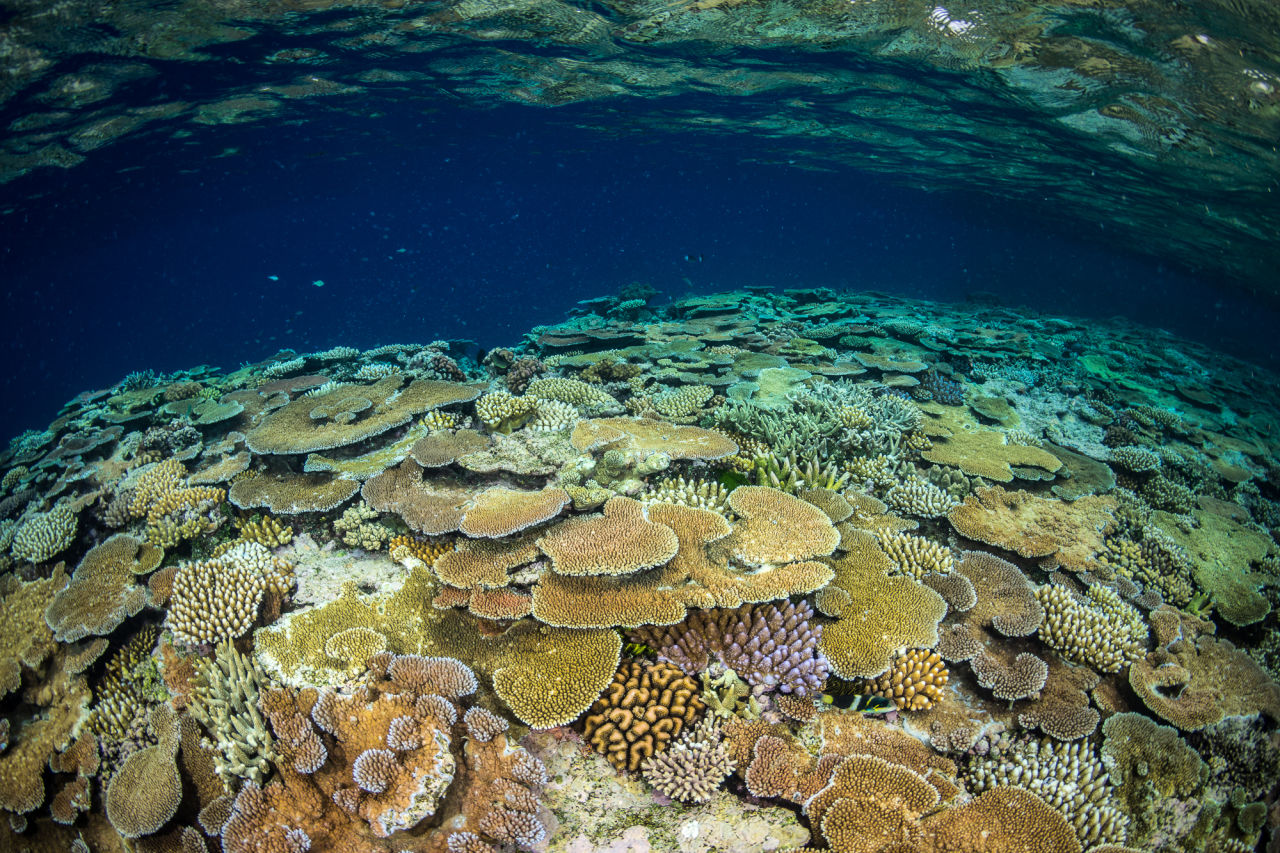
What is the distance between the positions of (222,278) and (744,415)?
134m

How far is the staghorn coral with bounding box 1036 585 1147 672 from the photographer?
4867 mm

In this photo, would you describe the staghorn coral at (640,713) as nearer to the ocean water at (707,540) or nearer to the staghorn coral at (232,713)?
the ocean water at (707,540)

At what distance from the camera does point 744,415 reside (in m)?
7.30

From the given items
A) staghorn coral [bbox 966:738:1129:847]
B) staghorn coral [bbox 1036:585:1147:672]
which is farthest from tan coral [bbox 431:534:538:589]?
staghorn coral [bbox 1036:585:1147:672]

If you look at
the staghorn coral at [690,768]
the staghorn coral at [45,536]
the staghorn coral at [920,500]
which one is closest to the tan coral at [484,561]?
the staghorn coral at [690,768]

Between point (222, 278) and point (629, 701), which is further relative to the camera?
point (222, 278)

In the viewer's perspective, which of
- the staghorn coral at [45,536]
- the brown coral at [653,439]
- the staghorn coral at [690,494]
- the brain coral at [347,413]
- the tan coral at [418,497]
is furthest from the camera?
the brain coral at [347,413]

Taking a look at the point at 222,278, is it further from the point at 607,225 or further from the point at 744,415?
the point at 744,415

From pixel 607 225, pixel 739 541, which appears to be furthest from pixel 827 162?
pixel 607 225

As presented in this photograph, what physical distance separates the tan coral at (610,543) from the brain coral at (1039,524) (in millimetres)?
3810

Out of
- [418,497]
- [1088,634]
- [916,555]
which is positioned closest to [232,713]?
[418,497]

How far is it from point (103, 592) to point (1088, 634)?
10.0 m

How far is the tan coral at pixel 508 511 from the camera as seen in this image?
488cm

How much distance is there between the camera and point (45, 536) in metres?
6.46
